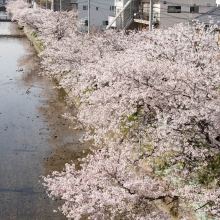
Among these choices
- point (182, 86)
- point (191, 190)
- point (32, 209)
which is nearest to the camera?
point (191, 190)

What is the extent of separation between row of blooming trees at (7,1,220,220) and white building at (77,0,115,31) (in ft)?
108

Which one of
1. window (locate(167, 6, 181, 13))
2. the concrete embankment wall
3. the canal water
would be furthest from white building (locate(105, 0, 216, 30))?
the canal water

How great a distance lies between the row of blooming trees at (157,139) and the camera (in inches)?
286

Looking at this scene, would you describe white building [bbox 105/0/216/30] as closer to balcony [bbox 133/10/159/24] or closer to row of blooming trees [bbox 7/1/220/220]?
balcony [bbox 133/10/159/24]

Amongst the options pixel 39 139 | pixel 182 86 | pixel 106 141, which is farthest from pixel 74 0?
pixel 182 86

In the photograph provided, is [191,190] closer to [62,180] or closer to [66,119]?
[62,180]

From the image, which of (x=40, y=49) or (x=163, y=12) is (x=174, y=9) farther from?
(x=40, y=49)

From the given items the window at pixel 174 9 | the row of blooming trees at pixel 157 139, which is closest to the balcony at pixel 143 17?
the window at pixel 174 9

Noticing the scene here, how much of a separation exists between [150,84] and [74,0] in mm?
39634

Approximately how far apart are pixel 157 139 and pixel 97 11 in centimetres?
3772

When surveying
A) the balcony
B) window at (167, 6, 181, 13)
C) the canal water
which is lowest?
the canal water

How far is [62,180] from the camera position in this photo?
792cm

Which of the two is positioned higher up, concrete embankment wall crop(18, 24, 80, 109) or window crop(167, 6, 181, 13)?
window crop(167, 6, 181, 13)

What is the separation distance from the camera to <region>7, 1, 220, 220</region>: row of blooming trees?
7258 mm
